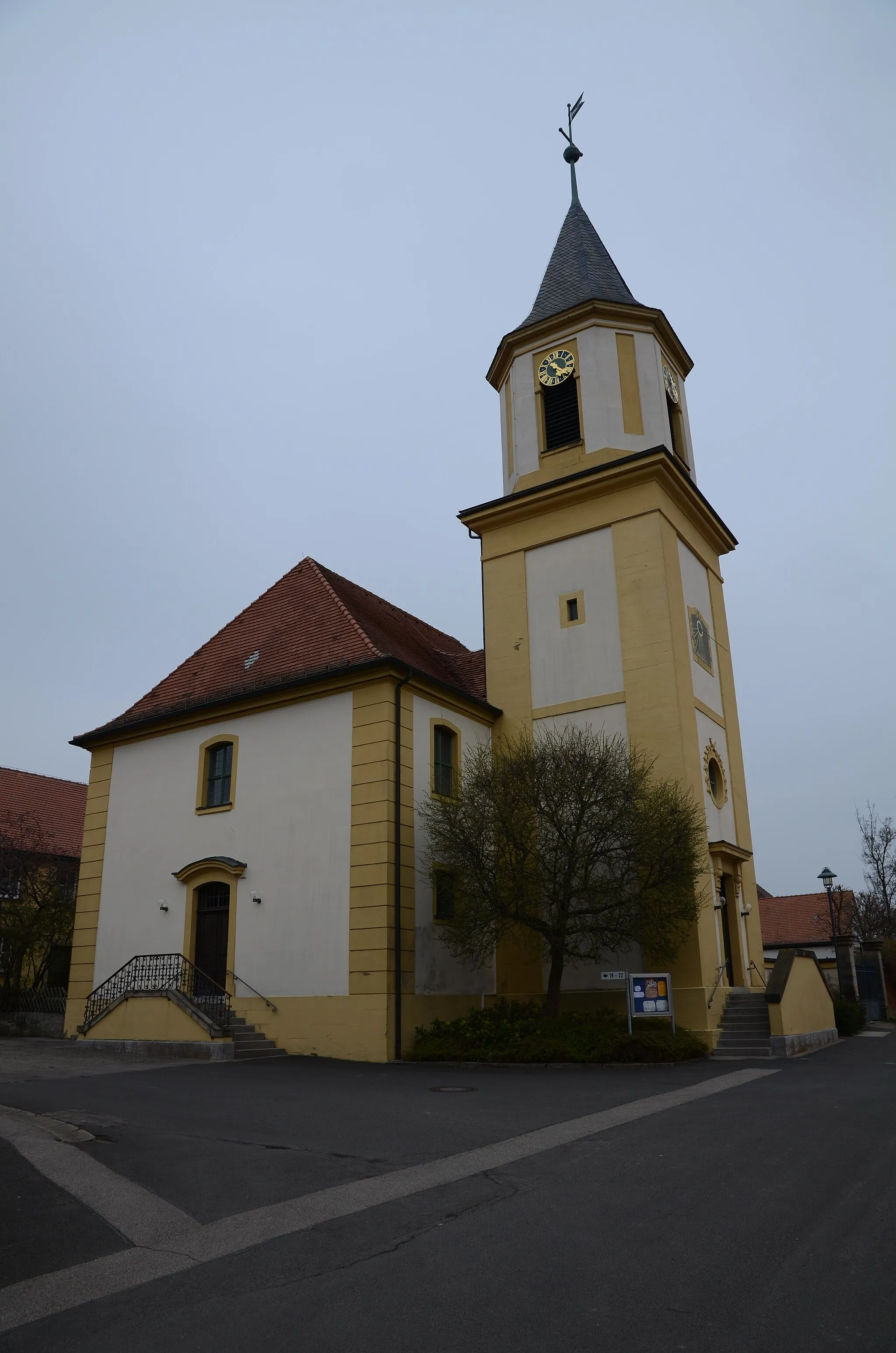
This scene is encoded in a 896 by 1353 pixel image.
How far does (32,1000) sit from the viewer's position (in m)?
26.1

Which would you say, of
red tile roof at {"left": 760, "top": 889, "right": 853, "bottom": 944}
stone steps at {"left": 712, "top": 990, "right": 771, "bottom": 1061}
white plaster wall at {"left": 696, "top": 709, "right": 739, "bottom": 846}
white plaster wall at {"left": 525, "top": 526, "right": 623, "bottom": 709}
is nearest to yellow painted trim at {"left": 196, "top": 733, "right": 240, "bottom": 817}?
white plaster wall at {"left": 525, "top": 526, "right": 623, "bottom": 709}

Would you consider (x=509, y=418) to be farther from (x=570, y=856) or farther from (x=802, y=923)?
(x=802, y=923)

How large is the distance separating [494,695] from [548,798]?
628cm

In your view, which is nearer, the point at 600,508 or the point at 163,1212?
the point at 163,1212

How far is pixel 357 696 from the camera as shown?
20484 mm

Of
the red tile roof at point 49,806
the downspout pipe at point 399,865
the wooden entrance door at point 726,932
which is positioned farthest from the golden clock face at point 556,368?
the red tile roof at point 49,806

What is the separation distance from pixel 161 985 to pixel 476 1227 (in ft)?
54.6

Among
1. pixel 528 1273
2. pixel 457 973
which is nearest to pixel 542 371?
pixel 457 973

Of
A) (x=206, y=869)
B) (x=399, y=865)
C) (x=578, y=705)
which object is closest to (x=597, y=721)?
(x=578, y=705)

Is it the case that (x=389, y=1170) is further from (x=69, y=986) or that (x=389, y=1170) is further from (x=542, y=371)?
(x=542, y=371)

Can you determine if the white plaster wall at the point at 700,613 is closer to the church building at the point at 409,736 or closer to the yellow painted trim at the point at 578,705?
the church building at the point at 409,736

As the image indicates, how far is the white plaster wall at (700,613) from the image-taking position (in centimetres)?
2275

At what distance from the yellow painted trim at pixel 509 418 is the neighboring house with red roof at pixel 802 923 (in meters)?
29.5

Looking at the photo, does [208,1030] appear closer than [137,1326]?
No
